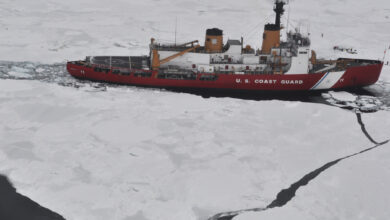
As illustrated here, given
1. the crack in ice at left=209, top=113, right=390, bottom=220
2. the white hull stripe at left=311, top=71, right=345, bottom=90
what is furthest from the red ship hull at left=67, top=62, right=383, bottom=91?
the crack in ice at left=209, top=113, right=390, bottom=220

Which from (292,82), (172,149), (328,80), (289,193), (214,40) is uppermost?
(214,40)

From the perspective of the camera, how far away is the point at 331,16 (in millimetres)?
40469

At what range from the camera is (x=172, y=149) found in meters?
14.4

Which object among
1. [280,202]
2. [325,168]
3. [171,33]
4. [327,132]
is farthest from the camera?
[171,33]

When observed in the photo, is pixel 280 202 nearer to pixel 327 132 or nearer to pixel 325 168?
pixel 325 168

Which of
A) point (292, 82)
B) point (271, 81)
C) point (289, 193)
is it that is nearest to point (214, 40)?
point (271, 81)

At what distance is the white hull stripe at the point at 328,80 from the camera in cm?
2155

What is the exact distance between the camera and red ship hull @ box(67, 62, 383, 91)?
70.1ft

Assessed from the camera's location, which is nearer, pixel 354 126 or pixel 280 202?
pixel 280 202

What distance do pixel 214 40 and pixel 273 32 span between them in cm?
360

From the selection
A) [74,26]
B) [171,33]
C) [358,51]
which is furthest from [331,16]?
[74,26]

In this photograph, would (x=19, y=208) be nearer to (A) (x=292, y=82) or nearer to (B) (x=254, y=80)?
(B) (x=254, y=80)

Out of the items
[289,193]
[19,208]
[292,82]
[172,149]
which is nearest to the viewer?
[19,208]

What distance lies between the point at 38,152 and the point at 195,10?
31.4 m
